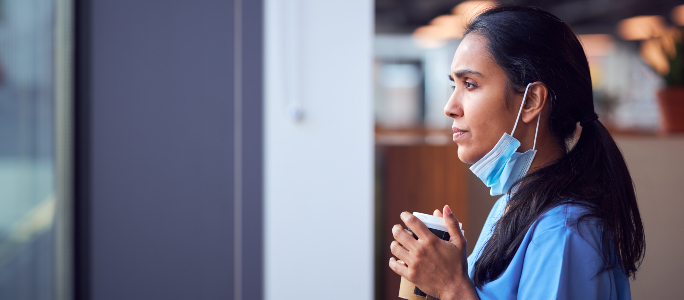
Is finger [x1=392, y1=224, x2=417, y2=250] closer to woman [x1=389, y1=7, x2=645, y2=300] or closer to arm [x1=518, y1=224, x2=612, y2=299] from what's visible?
woman [x1=389, y1=7, x2=645, y2=300]

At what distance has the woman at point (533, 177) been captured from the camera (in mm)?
668

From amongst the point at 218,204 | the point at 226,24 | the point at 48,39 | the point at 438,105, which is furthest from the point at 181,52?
the point at 438,105

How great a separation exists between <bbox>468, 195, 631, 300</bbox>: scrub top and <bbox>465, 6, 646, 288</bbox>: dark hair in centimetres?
3

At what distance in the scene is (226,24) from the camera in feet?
4.98

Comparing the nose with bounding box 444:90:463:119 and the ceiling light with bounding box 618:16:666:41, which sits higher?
the ceiling light with bounding box 618:16:666:41

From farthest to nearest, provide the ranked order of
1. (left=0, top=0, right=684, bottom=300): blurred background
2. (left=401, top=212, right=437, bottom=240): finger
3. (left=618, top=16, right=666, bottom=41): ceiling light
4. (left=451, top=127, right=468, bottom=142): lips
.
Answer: (left=618, top=16, right=666, bottom=41): ceiling light, (left=0, top=0, right=684, bottom=300): blurred background, (left=451, top=127, right=468, bottom=142): lips, (left=401, top=212, right=437, bottom=240): finger

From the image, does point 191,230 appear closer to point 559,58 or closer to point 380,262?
point 380,262

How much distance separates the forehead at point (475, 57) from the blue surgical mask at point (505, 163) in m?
0.08

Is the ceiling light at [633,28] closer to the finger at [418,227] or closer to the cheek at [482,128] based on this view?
the cheek at [482,128]

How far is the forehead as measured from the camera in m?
0.81

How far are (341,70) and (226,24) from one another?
0.40 m

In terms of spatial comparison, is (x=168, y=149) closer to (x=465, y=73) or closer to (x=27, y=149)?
(x=27, y=149)

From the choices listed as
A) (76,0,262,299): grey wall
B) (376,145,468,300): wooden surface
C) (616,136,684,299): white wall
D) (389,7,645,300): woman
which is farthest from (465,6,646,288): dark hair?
(616,136,684,299): white wall

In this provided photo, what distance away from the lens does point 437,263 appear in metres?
0.75
